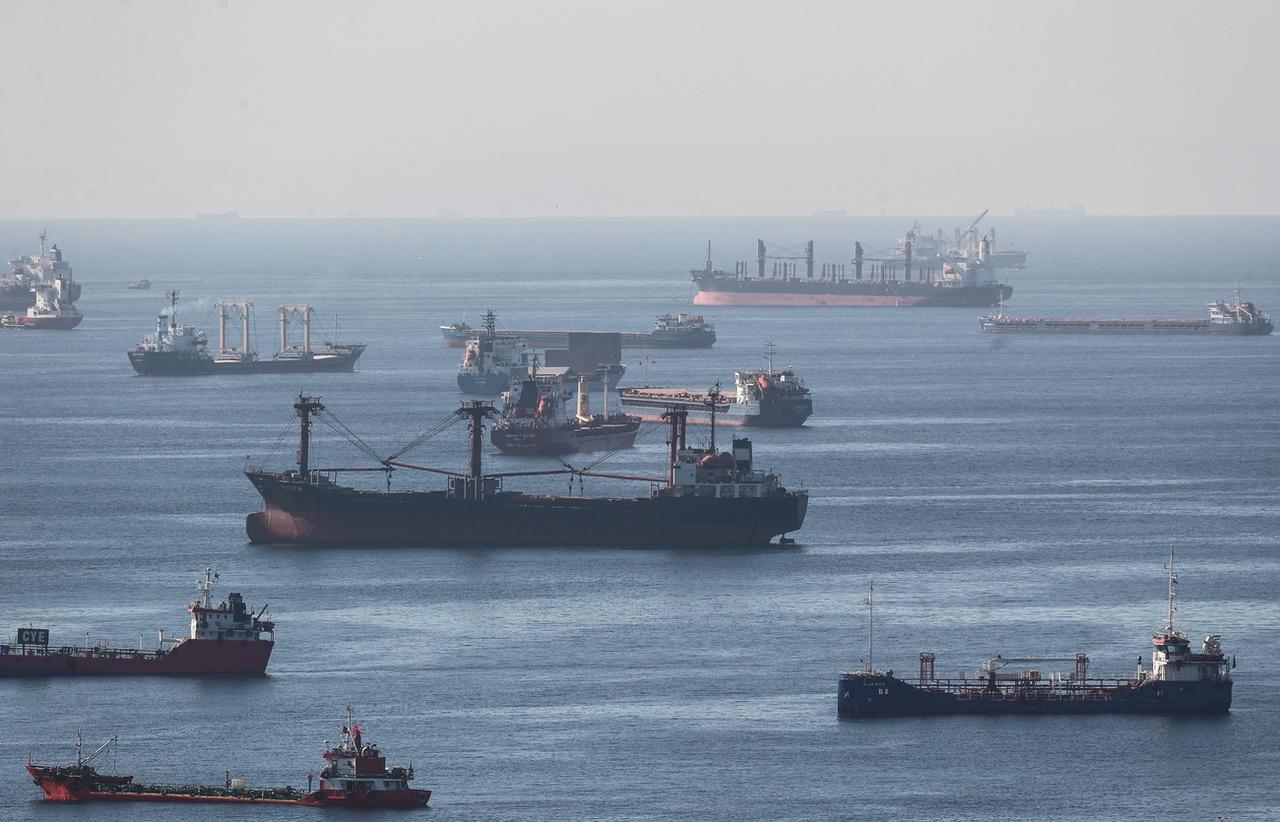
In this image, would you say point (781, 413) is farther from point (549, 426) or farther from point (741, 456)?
point (741, 456)

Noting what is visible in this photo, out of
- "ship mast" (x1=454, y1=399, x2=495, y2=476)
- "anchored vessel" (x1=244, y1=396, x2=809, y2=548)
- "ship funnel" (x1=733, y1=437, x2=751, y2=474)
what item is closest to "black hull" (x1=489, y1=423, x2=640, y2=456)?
"ship mast" (x1=454, y1=399, x2=495, y2=476)

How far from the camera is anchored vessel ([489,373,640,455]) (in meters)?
144

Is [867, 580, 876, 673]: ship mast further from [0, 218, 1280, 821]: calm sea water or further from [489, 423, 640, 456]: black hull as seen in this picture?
[489, 423, 640, 456]: black hull

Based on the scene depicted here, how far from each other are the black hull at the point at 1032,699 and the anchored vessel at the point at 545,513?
103ft

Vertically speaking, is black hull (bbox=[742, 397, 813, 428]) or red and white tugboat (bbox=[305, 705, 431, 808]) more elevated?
black hull (bbox=[742, 397, 813, 428])

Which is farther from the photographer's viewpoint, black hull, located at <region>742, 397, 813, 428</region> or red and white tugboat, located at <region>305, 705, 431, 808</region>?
black hull, located at <region>742, 397, 813, 428</region>

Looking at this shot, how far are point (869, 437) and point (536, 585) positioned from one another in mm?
58864

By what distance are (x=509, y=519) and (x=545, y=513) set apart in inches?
66.2

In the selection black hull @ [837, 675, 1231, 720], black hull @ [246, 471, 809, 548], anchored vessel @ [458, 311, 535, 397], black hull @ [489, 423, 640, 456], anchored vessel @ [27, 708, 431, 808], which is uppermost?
anchored vessel @ [458, 311, 535, 397]

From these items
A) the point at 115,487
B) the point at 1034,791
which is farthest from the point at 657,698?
the point at 115,487

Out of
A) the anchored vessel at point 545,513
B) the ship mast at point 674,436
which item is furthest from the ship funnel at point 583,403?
the anchored vessel at point 545,513

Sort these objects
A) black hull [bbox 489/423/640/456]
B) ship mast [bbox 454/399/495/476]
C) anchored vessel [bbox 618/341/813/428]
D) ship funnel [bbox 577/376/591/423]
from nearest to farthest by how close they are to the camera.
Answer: ship mast [bbox 454/399/495/476] < black hull [bbox 489/423/640/456] < ship funnel [bbox 577/376/591/423] < anchored vessel [bbox 618/341/813/428]

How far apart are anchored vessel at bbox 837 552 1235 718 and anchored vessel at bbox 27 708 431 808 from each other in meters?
16.9

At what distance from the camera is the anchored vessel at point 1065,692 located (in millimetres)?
78250
